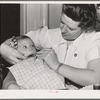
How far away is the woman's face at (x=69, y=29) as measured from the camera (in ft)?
4.22

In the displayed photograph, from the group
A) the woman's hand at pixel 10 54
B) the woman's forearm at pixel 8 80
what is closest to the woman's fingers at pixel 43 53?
the woman's hand at pixel 10 54

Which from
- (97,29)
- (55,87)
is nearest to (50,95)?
(55,87)

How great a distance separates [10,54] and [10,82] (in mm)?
191

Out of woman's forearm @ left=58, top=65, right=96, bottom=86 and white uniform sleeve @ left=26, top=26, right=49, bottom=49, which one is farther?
white uniform sleeve @ left=26, top=26, right=49, bottom=49

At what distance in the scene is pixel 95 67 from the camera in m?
1.25

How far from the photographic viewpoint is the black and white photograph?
126 centimetres

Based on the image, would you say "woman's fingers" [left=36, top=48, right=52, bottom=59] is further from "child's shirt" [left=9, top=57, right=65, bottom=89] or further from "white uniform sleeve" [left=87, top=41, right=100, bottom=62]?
"white uniform sleeve" [left=87, top=41, right=100, bottom=62]

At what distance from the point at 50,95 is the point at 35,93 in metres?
0.10

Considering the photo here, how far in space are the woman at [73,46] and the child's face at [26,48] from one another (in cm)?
3

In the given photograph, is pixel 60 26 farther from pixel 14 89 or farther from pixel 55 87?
pixel 14 89

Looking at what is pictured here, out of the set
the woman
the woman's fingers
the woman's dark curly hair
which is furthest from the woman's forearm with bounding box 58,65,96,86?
the woman's dark curly hair

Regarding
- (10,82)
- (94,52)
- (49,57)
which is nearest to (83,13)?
(94,52)

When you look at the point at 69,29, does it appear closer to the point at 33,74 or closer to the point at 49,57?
the point at 49,57

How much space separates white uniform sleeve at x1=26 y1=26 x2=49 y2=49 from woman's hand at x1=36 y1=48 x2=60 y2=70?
49mm
